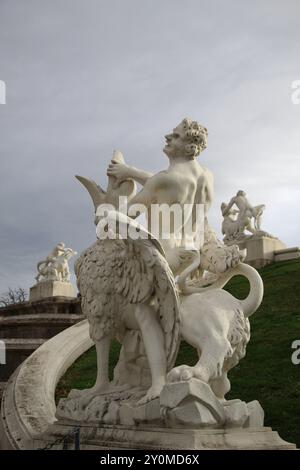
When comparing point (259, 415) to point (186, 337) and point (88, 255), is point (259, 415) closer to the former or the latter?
point (186, 337)

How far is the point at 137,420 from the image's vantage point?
418 cm

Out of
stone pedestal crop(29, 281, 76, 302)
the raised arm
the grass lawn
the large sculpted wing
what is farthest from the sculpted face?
stone pedestal crop(29, 281, 76, 302)

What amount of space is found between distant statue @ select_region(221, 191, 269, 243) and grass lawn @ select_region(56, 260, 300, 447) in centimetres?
741

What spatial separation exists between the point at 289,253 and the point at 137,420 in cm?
1554

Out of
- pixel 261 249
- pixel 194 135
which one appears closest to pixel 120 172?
pixel 194 135

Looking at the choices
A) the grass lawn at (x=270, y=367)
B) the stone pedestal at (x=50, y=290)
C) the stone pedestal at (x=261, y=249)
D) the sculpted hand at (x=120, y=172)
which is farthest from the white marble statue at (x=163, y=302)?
the stone pedestal at (x=50, y=290)

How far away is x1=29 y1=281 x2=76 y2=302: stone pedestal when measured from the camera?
2119 centimetres

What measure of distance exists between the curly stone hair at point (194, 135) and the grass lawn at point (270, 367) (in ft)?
10.4

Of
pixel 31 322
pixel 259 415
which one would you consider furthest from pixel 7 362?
pixel 259 415

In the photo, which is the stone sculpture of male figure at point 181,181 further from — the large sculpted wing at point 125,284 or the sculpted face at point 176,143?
the large sculpted wing at point 125,284

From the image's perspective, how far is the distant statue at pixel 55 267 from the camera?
21.8 metres

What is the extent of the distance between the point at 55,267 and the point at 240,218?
7628 millimetres

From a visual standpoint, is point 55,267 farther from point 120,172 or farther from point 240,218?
point 120,172

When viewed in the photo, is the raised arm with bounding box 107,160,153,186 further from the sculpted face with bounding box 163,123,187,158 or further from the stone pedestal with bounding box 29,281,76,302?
the stone pedestal with bounding box 29,281,76,302
